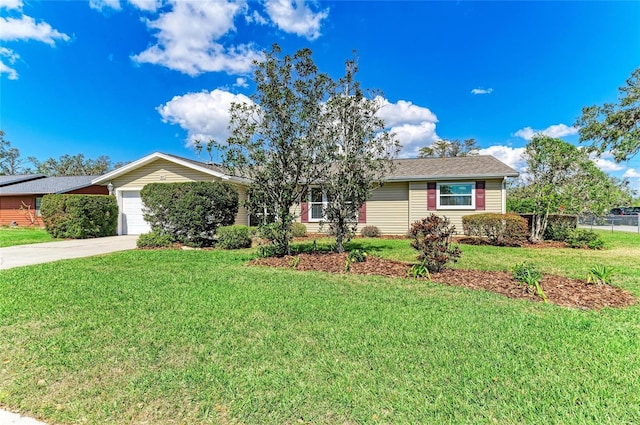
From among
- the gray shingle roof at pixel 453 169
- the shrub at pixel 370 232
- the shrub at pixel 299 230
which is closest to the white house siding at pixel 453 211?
the gray shingle roof at pixel 453 169

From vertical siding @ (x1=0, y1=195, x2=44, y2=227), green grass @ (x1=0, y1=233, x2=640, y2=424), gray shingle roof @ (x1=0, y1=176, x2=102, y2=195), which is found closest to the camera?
green grass @ (x1=0, y1=233, x2=640, y2=424)

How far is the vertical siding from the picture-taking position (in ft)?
66.5

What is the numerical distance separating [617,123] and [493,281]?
1419 centimetres

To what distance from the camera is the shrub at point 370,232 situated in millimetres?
14452

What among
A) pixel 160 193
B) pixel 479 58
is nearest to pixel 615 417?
pixel 160 193

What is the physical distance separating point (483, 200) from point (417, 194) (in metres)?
2.75

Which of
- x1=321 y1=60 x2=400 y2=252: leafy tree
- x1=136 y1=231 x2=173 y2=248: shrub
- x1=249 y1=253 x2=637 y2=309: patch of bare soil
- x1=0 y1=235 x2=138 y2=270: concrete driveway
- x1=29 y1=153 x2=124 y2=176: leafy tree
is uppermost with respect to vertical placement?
x1=29 y1=153 x2=124 y2=176: leafy tree

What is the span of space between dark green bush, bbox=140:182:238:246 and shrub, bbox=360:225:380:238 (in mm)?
6466

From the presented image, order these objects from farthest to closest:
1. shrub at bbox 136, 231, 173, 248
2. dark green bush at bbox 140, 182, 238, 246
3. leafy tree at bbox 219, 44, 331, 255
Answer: dark green bush at bbox 140, 182, 238, 246
shrub at bbox 136, 231, 173, 248
leafy tree at bbox 219, 44, 331, 255

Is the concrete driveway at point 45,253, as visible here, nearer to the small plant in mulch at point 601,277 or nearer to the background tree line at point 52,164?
the small plant in mulch at point 601,277

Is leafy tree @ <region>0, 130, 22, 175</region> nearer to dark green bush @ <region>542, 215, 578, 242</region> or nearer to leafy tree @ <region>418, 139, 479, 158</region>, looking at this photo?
leafy tree @ <region>418, 139, 479, 158</region>

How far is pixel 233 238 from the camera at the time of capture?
10.5m

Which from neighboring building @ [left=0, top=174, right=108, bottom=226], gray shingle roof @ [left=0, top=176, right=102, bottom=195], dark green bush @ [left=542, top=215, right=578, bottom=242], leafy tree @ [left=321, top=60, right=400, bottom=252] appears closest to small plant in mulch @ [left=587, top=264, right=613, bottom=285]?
leafy tree @ [left=321, top=60, right=400, bottom=252]

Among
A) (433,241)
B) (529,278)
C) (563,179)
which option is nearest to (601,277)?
(529,278)
